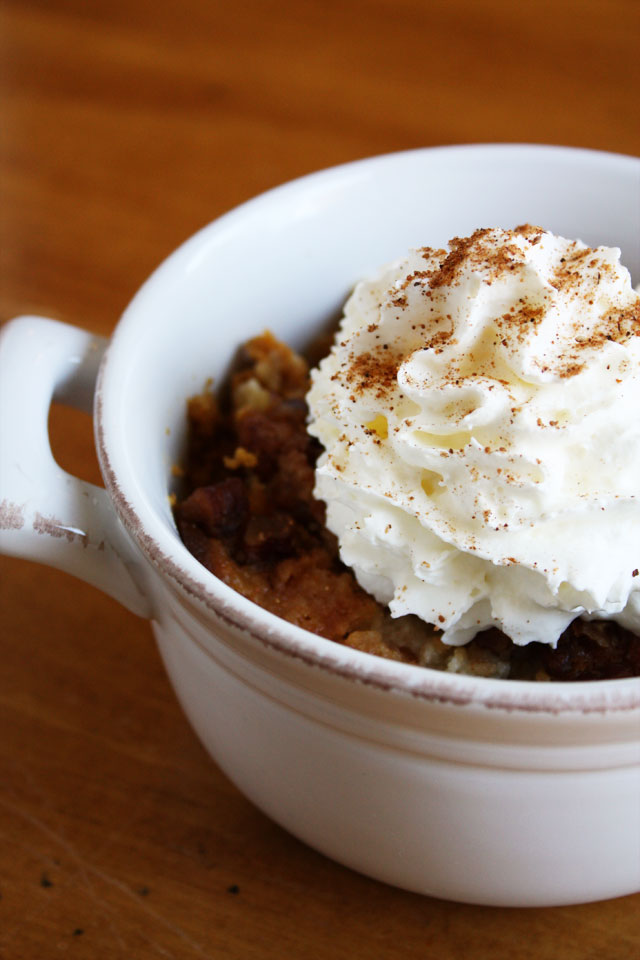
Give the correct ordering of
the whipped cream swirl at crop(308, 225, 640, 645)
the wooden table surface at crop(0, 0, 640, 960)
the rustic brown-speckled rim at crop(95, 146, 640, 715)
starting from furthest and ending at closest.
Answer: the wooden table surface at crop(0, 0, 640, 960)
the whipped cream swirl at crop(308, 225, 640, 645)
the rustic brown-speckled rim at crop(95, 146, 640, 715)

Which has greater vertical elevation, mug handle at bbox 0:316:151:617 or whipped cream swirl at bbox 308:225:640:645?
whipped cream swirl at bbox 308:225:640:645

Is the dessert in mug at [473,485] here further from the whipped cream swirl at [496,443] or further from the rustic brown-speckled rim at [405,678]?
the rustic brown-speckled rim at [405,678]

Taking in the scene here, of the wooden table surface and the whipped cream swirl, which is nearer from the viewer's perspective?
the whipped cream swirl

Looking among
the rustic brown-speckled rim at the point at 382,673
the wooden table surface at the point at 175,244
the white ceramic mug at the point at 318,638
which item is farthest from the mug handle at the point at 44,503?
the wooden table surface at the point at 175,244

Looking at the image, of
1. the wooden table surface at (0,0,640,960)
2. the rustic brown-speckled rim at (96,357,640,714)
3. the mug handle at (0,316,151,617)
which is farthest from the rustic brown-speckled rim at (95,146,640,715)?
the wooden table surface at (0,0,640,960)

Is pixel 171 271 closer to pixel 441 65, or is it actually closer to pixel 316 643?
pixel 316 643

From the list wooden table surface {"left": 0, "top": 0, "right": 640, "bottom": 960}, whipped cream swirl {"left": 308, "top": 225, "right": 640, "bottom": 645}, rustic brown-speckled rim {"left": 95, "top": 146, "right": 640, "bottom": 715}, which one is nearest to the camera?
rustic brown-speckled rim {"left": 95, "top": 146, "right": 640, "bottom": 715}

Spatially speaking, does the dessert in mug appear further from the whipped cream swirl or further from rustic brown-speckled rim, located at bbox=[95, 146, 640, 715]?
rustic brown-speckled rim, located at bbox=[95, 146, 640, 715]

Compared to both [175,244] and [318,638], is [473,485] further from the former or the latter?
[175,244]
